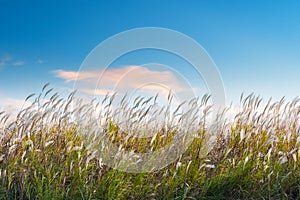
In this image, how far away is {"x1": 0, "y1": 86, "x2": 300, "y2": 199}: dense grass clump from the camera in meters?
3.48

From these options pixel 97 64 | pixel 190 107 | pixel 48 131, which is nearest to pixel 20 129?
pixel 48 131

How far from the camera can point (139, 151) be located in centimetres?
406

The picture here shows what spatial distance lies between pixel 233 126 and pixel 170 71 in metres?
0.95

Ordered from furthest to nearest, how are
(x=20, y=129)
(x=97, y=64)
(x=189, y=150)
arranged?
(x=97, y=64), (x=189, y=150), (x=20, y=129)

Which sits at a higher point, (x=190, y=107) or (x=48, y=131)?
(x=190, y=107)

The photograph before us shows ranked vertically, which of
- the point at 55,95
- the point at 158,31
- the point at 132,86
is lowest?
the point at 55,95

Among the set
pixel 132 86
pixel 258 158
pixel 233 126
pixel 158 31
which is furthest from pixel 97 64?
pixel 258 158

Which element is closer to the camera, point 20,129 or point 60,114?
point 20,129

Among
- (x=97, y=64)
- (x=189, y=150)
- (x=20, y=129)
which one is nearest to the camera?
(x=20, y=129)

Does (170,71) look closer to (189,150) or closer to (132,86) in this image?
(132,86)

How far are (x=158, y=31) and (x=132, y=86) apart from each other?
2.33 ft

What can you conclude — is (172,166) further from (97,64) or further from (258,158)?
(97,64)

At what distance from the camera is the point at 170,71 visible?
457 centimetres

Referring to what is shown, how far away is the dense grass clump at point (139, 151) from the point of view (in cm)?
348
